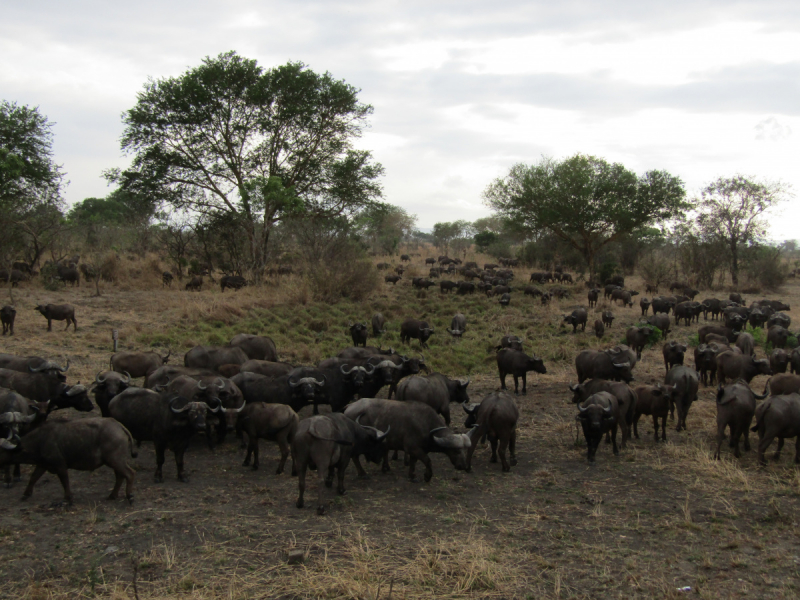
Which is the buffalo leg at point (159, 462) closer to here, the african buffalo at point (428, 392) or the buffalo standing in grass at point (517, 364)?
the african buffalo at point (428, 392)

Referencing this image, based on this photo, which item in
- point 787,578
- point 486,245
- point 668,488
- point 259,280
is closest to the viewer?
point 787,578

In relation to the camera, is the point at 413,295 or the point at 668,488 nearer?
the point at 668,488

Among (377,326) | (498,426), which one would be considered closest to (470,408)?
(498,426)

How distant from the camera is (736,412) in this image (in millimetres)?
8672

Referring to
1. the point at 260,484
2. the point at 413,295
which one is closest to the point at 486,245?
the point at 413,295

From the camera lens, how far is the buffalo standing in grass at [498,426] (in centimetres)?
835

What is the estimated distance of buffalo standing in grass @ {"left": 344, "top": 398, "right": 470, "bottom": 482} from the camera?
7.72 meters

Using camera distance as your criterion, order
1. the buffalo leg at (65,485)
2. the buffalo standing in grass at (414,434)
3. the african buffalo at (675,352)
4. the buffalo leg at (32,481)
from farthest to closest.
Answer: the african buffalo at (675,352) → the buffalo standing in grass at (414,434) → the buffalo leg at (32,481) → the buffalo leg at (65,485)

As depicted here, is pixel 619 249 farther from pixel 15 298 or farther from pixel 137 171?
pixel 15 298

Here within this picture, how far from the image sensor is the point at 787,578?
5172mm

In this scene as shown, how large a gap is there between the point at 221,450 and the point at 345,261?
18.2 m

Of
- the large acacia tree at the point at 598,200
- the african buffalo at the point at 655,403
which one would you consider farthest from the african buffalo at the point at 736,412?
the large acacia tree at the point at 598,200

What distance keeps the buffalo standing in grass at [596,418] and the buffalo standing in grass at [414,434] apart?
6.25 ft

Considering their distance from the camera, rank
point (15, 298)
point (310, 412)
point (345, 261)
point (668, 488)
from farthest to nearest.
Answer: point (345, 261), point (15, 298), point (310, 412), point (668, 488)
